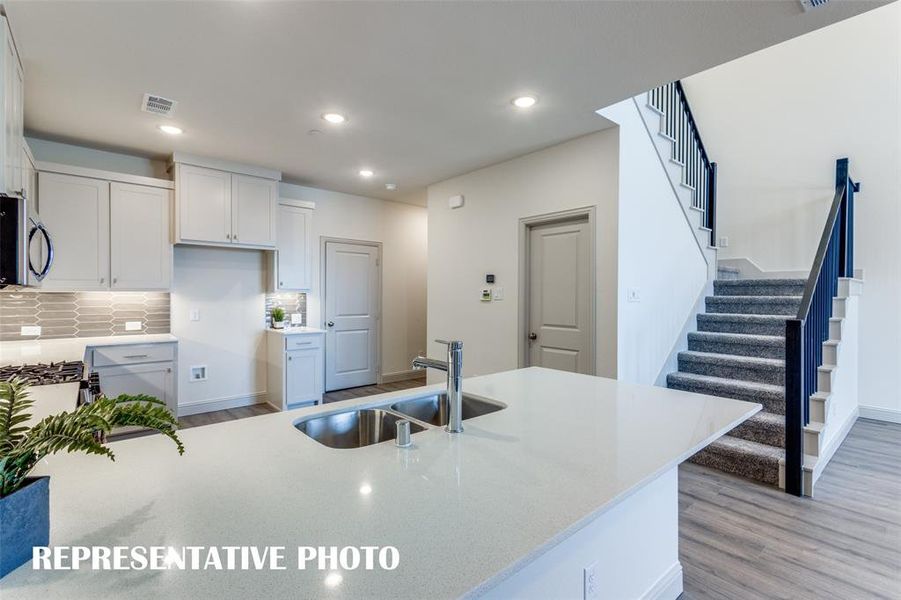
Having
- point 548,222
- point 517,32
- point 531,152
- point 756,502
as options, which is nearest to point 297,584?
point 517,32

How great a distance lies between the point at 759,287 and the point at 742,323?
601mm

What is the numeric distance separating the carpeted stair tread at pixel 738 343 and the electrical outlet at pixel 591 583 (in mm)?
3330

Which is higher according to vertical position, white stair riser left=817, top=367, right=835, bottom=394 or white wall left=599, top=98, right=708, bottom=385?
white wall left=599, top=98, right=708, bottom=385

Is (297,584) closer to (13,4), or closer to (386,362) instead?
(13,4)

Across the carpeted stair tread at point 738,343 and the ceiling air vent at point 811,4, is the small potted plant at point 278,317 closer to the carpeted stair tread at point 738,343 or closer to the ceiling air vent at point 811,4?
the carpeted stair tread at point 738,343

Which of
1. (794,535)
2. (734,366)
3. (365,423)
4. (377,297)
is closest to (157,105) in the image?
(365,423)

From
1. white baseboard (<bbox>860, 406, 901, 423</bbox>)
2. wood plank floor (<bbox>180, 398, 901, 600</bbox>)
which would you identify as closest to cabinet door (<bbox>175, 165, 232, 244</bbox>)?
wood plank floor (<bbox>180, 398, 901, 600</bbox>)

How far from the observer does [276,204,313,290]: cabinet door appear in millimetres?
4836

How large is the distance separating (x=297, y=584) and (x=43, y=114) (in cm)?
418

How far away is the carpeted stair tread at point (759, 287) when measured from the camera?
13.8ft

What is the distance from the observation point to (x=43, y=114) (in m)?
3.20

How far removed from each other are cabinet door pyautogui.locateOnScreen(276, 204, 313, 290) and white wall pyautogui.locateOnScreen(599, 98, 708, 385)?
3432 mm

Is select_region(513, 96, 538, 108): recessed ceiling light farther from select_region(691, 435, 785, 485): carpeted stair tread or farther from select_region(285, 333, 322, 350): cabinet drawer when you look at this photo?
select_region(285, 333, 322, 350): cabinet drawer

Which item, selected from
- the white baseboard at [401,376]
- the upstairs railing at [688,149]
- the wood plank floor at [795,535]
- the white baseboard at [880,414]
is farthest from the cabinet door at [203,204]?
the white baseboard at [880,414]
